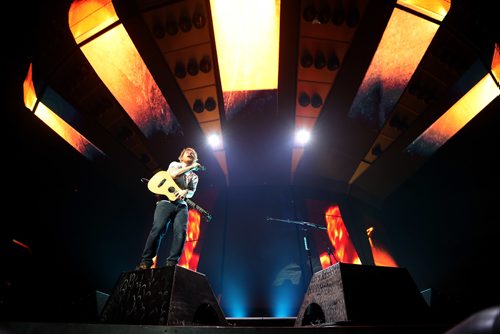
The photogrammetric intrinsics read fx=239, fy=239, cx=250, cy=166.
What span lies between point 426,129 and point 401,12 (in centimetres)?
296

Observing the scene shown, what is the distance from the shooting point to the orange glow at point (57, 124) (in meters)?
4.06

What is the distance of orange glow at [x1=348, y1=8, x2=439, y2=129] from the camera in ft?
15.2

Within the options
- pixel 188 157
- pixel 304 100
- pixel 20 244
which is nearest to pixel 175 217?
pixel 188 157

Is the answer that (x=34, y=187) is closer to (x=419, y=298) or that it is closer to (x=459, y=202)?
(x=419, y=298)

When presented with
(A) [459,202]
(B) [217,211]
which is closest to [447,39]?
(A) [459,202]

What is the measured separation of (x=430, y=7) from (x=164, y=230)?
5.91m

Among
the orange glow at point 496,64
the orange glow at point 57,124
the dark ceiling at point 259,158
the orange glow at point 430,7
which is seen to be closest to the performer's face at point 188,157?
the dark ceiling at point 259,158

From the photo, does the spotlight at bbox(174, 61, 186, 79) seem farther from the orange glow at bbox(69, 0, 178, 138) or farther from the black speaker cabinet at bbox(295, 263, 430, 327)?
the black speaker cabinet at bbox(295, 263, 430, 327)

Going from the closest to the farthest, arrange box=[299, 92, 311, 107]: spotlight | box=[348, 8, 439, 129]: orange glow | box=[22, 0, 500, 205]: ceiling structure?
box=[22, 0, 500, 205]: ceiling structure → box=[348, 8, 439, 129]: orange glow → box=[299, 92, 311, 107]: spotlight

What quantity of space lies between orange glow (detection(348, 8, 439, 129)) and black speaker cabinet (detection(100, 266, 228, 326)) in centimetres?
550

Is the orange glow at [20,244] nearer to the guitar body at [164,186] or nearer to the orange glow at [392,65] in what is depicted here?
the guitar body at [164,186]

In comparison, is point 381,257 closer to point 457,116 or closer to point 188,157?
point 457,116

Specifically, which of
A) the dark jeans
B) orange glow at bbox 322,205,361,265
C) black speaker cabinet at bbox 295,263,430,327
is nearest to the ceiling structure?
orange glow at bbox 322,205,361,265

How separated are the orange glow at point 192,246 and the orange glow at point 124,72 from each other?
9.90 ft
